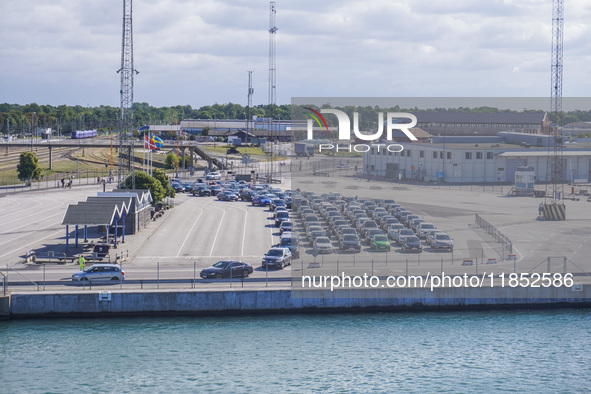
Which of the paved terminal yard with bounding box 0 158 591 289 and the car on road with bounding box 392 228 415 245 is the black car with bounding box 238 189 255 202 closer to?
the paved terminal yard with bounding box 0 158 591 289

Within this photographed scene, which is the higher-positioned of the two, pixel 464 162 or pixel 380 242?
pixel 464 162

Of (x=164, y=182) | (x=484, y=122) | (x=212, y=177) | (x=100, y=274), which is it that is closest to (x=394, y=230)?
(x=100, y=274)

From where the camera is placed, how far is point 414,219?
38375mm

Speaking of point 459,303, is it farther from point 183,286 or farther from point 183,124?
point 183,124

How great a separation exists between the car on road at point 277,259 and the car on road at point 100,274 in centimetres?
567

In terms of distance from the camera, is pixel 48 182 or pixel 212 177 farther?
pixel 212 177

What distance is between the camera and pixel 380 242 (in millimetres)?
33125

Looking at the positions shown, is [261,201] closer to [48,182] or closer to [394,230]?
[394,230]

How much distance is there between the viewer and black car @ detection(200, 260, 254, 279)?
29.3m

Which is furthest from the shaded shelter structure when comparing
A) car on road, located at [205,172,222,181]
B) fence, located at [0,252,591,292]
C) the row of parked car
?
car on road, located at [205,172,222,181]

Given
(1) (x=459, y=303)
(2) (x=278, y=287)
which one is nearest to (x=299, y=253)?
(2) (x=278, y=287)

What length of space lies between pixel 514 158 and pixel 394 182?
37.1 feet

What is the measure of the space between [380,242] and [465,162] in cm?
2875

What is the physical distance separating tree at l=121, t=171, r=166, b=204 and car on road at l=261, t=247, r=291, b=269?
58.5ft
